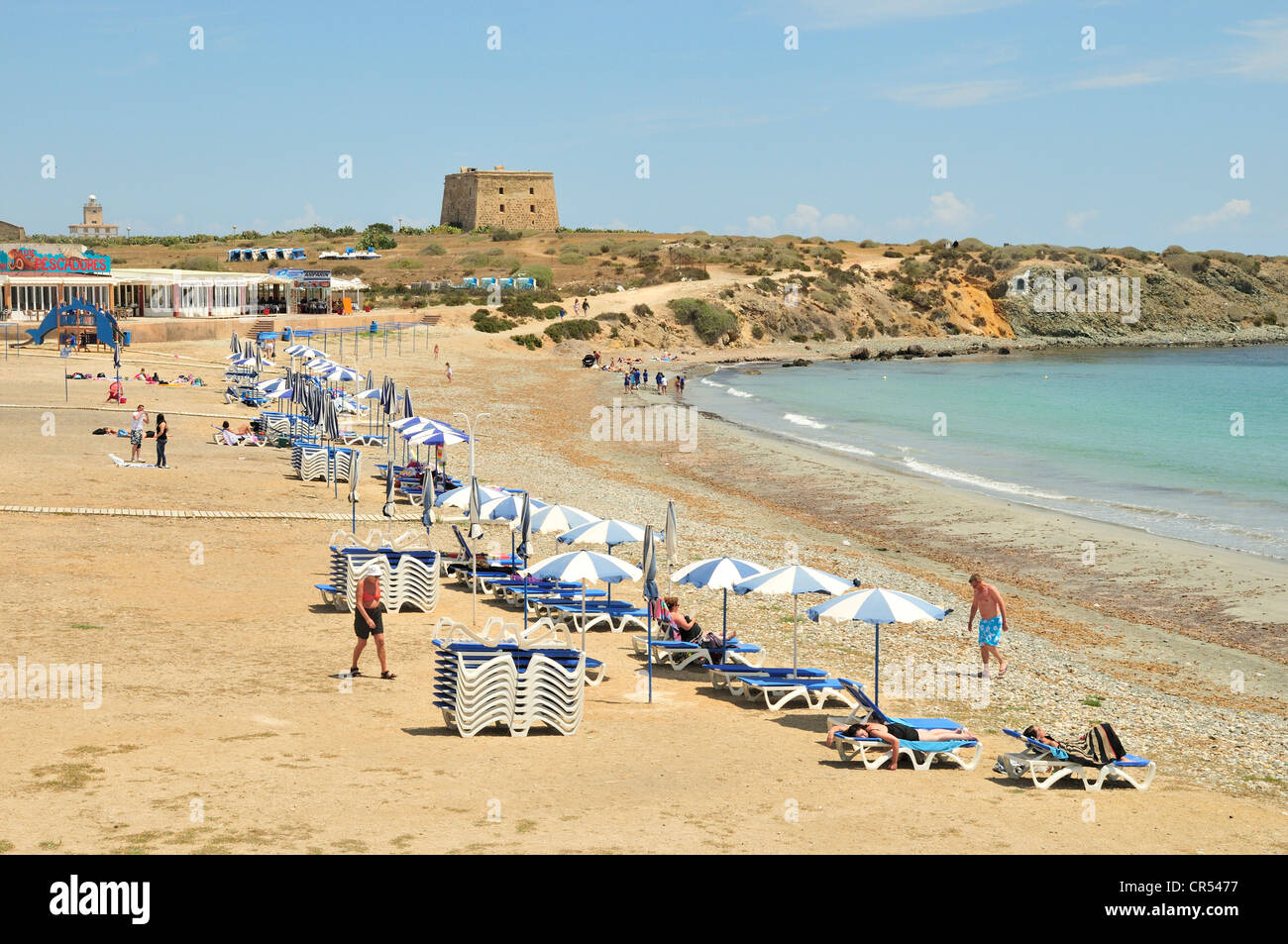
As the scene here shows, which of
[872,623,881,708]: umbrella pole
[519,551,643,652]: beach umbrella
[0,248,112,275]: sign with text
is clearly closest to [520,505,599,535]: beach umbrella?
[519,551,643,652]: beach umbrella

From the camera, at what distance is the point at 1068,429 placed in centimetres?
4747

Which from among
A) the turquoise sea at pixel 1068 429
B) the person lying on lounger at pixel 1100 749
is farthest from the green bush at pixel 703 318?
the person lying on lounger at pixel 1100 749

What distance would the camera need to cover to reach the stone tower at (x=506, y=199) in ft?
424

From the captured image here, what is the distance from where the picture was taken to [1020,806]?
33.6ft

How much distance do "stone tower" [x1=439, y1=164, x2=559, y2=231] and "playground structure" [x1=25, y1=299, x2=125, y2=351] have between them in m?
85.0

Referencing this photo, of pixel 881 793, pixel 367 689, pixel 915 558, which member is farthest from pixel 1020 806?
pixel 915 558

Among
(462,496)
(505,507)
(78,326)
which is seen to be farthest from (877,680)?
(78,326)

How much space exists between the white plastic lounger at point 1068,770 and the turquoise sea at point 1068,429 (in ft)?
48.7

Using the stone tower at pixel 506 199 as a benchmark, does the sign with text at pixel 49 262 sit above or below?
below

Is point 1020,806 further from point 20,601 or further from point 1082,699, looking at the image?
point 20,601

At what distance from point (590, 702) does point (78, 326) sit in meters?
39.9

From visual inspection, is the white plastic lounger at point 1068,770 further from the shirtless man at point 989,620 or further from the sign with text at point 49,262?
the sign with text at point 49,262
